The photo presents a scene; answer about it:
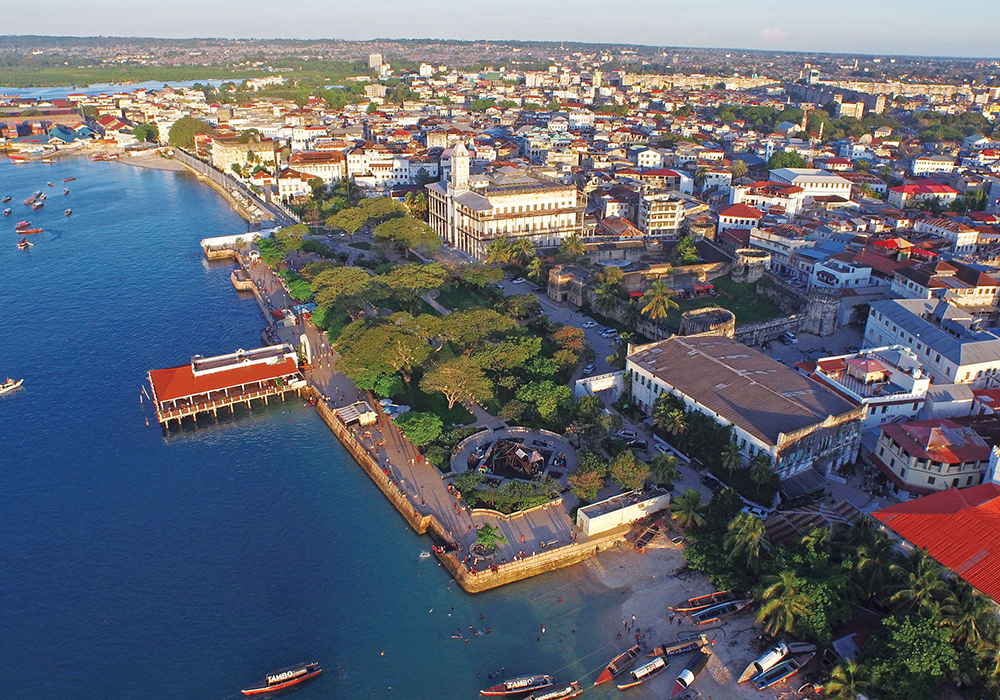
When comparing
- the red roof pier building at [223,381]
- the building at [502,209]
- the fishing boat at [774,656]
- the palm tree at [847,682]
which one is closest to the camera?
the palm tree at [847,682]

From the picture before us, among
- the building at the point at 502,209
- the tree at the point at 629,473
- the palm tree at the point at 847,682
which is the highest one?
the building at the point at 502,209

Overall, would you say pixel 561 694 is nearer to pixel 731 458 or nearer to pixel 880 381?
pixel 731 458

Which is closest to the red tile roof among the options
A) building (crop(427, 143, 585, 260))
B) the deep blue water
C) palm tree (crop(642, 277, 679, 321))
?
the deep blue water

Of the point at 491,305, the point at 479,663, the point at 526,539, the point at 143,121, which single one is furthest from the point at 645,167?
the point at 143,121

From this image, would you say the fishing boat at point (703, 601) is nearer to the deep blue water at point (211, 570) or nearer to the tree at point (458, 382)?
the deep blue water at point (211, 570)

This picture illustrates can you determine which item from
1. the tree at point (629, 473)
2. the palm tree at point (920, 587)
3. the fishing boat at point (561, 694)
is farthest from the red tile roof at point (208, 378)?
the palm tree at point (920, 587)

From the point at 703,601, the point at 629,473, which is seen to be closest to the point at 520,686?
the point at 703,601
